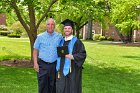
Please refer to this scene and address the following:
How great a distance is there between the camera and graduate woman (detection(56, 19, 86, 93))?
767 cm

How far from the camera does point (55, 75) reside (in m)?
8.20

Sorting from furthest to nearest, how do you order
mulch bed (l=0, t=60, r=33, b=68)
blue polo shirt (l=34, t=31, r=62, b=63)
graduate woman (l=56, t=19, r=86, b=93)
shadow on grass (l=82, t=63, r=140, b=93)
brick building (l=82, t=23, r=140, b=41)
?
brick building (l=82, t=23, r=140, b=41) → mulch bed (l=0, t=60, r=33, b=68) → shadow on grass (l=82, t=63, r=140, b=93) → blue polo shirt (l=34, t=31, r=62, b=63) → graduate woman (l=56, t=19, r=86, b=93)

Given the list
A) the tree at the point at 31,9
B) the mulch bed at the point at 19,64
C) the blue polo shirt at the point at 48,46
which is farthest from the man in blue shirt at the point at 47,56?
the mulch bed at the point at 19,64

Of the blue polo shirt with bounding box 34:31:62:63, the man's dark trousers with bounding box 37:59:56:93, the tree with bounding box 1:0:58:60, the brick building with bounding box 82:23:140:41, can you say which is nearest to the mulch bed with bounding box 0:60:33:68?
the tree with bounding box 1:0:58:60

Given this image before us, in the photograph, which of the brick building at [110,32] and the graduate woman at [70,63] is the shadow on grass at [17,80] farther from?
the brick building at [110,32]

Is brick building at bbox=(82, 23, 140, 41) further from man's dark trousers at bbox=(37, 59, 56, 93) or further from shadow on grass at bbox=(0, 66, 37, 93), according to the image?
man's dark trousers at bbox=(37, 59, 56, 93)

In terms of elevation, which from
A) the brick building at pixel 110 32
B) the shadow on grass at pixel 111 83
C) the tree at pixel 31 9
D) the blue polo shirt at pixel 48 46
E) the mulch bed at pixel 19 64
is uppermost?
the tree at pixel 31 9

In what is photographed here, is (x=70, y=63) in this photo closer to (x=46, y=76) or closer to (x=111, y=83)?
(x=46, y=76)

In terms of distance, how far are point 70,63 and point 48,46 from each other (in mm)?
711

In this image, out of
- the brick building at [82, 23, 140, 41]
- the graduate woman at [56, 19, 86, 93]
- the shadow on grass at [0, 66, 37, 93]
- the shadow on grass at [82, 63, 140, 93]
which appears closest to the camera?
the graduate woman at [56, 19, 86, 93]

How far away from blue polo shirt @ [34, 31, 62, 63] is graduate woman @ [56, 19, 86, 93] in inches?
8.8

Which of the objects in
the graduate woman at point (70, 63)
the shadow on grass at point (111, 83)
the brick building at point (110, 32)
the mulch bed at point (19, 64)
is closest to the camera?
the graduate woman at point (70, 63)

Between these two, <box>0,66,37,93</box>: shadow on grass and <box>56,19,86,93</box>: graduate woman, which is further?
<box>0,66,37,93</box>: shadow on grass

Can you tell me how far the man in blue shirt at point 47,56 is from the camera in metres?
8.14
